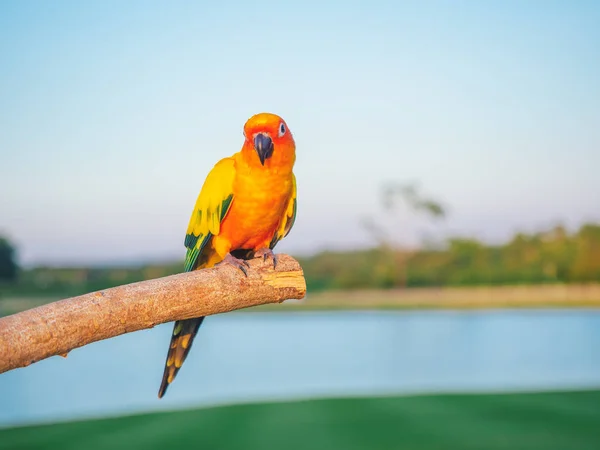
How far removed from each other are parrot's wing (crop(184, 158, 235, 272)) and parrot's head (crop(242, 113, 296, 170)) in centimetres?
22

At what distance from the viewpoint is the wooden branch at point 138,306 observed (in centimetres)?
253

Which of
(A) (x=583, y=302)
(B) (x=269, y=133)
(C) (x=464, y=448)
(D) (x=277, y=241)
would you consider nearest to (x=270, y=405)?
(C) (x=464, y=448)

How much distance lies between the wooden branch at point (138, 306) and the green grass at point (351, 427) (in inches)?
208

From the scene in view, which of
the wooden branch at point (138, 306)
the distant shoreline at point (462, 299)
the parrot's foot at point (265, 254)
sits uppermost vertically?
the parrot's foot at point (265, 254)

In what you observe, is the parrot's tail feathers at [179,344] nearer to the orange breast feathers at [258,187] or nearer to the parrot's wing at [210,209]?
the parrot's wing at [210,209]

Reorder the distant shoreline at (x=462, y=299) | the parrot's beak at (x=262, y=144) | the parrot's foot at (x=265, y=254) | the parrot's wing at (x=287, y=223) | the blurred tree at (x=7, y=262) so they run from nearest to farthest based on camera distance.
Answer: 1. the parrot's beak at (x=262, y=144)
2. the parrot's foot at (x=265, y=254)
3. the parrot's wing at (x=287, y=223)
4. the blurred tree at (x=7, y=262)
5. the distant shoreline at (x=462, y=299)

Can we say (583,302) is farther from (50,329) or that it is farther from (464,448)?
(50,329)

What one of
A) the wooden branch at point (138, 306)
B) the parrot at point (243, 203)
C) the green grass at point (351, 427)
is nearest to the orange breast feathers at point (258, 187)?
the parrot at point (243, 203)

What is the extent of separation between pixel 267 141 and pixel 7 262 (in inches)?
446

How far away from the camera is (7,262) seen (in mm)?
12602

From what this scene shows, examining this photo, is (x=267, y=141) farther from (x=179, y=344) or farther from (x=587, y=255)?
(x=587, y=255)

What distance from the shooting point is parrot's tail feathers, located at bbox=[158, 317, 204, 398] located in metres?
3.41

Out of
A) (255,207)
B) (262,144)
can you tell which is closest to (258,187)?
(255,207)

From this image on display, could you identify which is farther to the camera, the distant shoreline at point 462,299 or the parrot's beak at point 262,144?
the distant shoreline at point 462,299
